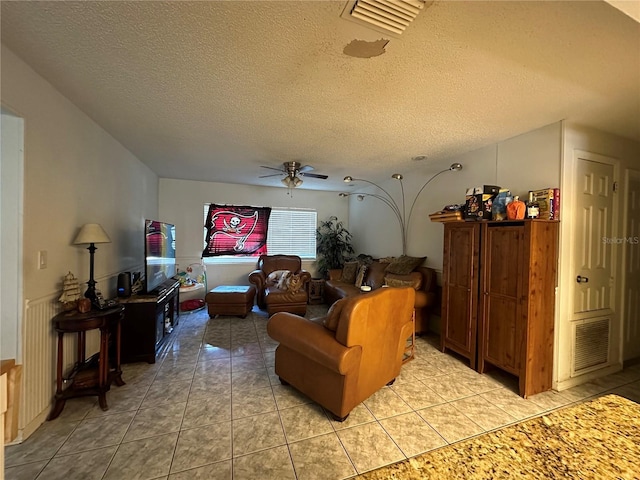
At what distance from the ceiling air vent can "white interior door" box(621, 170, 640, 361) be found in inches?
123

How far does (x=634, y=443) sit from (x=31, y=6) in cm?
282

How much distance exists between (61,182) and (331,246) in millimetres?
4313

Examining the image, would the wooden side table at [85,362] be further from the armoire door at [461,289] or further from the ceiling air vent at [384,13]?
the armoire door at [461,289]

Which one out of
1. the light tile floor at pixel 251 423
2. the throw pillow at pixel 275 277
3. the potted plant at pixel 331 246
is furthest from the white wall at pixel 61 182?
the potted plant at pixel 331 246

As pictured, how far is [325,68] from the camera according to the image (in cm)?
Result: 164

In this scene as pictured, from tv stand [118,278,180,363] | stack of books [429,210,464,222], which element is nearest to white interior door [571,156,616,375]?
stack of books [429,210,464,222]

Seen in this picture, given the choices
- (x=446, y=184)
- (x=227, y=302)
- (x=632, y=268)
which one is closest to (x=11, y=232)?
(x=227, y=302)

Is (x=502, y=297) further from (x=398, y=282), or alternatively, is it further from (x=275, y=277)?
(x=275, y=277)

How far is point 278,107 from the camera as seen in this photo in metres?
2.14

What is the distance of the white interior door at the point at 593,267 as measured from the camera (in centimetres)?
239

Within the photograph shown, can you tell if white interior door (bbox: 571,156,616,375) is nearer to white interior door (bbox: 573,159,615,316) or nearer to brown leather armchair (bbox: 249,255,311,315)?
white interior door (bbox: 573,159,615,316)

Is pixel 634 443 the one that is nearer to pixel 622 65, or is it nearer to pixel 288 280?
pixel 622 65

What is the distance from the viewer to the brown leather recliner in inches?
69.9

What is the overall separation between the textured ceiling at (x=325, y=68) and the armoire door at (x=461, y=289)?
1.09 m
